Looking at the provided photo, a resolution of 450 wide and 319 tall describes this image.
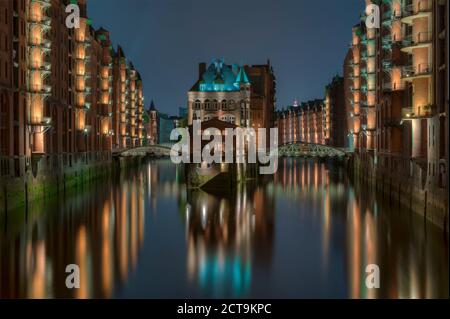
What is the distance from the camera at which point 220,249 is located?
1187 inches

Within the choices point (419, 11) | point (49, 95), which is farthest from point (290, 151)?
point (419, 11)

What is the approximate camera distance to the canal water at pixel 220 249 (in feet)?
73.7

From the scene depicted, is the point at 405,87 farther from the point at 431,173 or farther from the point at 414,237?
the point at 414,237

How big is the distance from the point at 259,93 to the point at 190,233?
96099mm

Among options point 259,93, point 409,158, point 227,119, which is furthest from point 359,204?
point 259,93

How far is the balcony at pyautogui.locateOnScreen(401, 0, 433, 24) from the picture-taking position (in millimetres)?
35156

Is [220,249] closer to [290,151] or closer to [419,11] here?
[419,11]

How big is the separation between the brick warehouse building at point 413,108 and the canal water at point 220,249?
2.02 m

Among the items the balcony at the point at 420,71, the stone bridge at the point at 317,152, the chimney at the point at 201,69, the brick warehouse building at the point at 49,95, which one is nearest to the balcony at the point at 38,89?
the brick warehouse building at the point at 49,95

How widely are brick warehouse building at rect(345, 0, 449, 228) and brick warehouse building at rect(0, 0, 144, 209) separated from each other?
2470cm

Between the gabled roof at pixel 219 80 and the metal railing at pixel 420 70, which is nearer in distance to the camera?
the metal railing at pixel 420 70

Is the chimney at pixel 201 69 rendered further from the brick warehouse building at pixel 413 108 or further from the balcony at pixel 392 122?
the balcony at pixel 392 122
